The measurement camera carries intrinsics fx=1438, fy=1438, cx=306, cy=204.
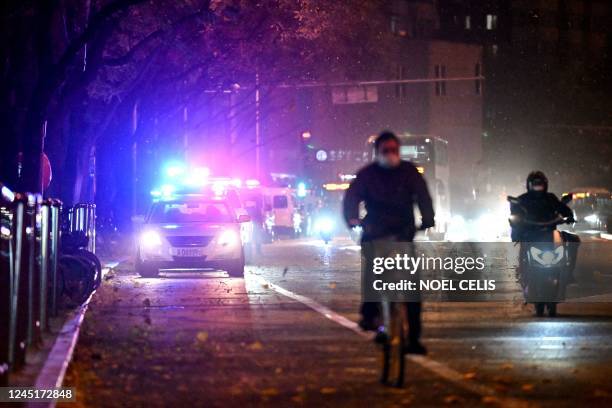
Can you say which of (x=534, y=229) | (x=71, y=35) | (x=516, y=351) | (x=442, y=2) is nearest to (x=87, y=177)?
(x=71, y=35)

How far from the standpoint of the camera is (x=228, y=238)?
26.6m

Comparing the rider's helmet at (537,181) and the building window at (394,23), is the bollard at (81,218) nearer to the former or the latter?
the rider's helmet at (537,181)

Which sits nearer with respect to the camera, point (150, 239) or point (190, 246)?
point (190, 246)

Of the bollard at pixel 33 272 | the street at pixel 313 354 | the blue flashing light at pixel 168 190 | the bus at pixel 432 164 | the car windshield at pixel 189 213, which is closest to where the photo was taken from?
the street at pixel 313 354

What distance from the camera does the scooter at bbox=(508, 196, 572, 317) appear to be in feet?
54.2

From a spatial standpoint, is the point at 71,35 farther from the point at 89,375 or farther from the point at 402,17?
→ the point at 402,17

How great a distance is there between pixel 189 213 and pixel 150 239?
1422 mm

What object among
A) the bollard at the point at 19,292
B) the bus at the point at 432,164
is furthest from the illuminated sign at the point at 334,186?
the bollard at the point at 19,292

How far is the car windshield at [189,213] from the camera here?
27.4m

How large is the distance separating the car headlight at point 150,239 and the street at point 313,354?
540cm

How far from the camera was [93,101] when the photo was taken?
35.5 meters

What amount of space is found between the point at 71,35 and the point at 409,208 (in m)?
20.2

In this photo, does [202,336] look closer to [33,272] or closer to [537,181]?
[33,272]

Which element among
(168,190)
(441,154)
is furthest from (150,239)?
(441,154)
